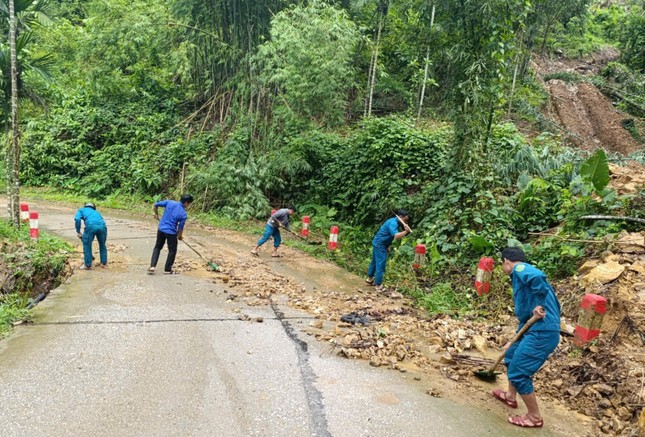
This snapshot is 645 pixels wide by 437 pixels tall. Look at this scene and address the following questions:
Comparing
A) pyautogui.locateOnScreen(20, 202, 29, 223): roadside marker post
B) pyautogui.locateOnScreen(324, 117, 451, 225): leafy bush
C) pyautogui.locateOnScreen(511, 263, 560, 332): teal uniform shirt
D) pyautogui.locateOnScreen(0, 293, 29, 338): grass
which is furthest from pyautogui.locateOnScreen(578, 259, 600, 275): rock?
pyautogui.locateOnScreen(20, 202, 29, 223): roadside marker post

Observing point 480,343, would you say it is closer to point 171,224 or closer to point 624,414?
point 624,414

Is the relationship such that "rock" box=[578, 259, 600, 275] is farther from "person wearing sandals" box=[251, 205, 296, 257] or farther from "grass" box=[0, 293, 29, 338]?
"grass" box=[0, 293, 29, 338]

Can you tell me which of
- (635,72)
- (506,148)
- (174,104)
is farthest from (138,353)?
(635,72)

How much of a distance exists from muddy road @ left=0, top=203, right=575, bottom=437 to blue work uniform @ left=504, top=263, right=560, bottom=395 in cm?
45

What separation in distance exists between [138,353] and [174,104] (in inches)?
680

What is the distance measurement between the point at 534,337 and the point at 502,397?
2.55 ft

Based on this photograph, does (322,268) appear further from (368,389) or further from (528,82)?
(528,82)

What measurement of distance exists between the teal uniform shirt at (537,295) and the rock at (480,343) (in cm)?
153

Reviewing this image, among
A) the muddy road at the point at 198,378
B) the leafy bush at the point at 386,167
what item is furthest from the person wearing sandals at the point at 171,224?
the leafy bush at the point at 386,167

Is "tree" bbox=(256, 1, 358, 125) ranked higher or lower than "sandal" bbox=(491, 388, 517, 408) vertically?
higher

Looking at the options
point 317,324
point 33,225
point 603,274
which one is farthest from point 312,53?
point 603,274

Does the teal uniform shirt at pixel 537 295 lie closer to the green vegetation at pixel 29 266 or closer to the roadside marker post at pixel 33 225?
the green vegetation at pixel 29 266

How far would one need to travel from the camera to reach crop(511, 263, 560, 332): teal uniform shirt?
13.4 feet

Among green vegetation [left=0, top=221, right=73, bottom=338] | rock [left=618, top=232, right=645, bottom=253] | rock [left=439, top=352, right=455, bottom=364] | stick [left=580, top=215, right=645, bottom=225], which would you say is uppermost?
stick [left=580, top=215, right=645, bottom=225]
